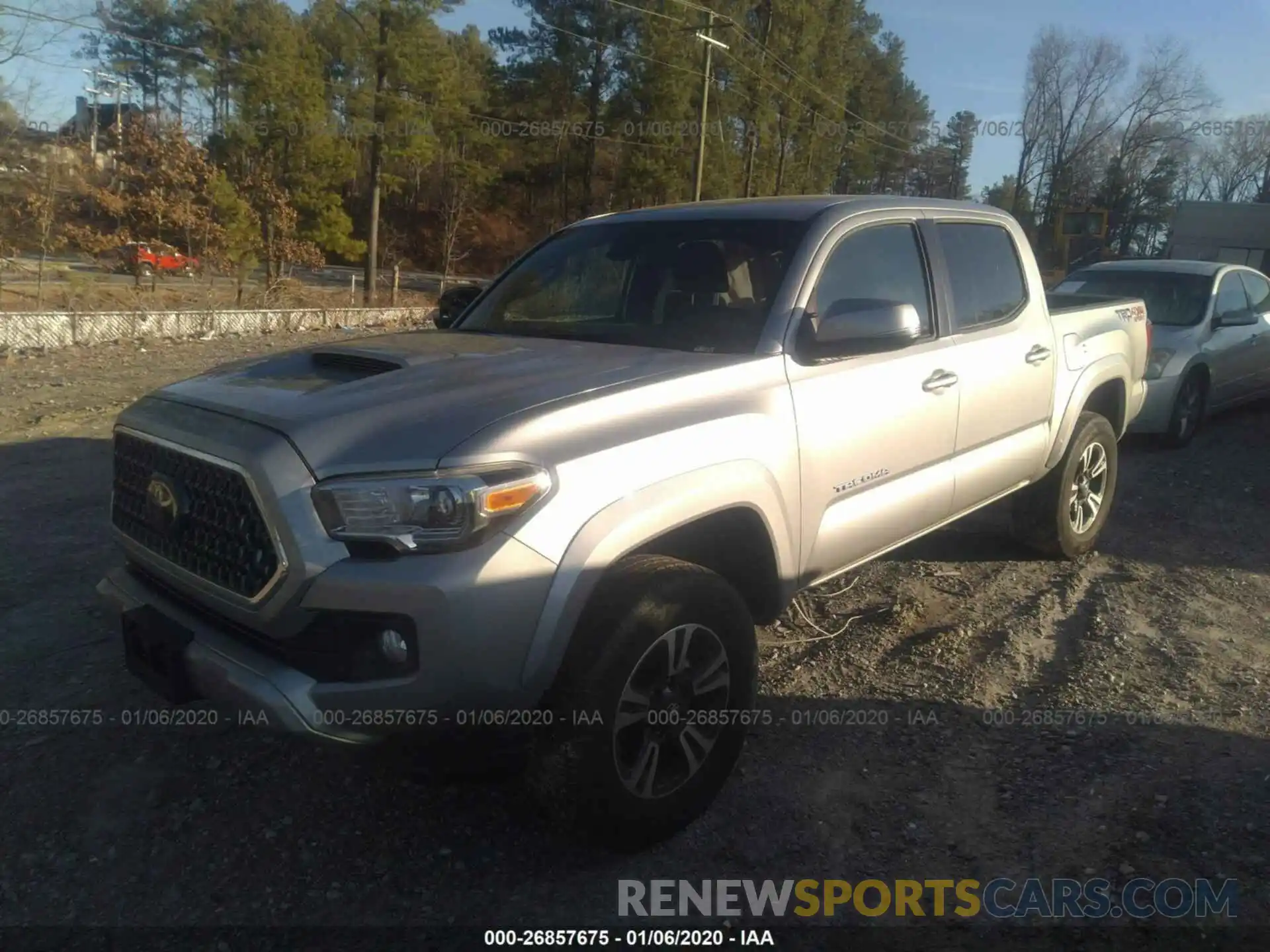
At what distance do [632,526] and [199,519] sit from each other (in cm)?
121

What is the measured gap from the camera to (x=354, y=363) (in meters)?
3.19

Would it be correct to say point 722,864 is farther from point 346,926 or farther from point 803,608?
point 803,608

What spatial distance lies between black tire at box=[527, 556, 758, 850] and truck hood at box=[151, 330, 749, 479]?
587mm

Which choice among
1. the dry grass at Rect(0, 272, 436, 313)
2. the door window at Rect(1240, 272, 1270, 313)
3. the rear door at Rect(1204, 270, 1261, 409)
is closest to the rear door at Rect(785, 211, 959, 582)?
the rear door at Rect(1204, 270, 1261, 409)

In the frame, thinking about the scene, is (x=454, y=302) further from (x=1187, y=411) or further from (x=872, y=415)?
(x=1187, y=411)

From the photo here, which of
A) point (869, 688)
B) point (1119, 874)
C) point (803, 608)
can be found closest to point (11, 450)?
point (803, 608)

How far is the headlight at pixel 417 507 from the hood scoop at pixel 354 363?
0.69m

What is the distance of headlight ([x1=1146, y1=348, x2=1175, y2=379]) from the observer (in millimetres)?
8102

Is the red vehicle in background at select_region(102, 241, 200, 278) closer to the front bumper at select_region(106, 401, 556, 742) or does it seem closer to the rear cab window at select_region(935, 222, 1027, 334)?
the rear cab window at select_region(935, 222, 1027, 334)

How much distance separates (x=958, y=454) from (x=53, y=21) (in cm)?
1714

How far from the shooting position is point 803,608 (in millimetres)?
4820

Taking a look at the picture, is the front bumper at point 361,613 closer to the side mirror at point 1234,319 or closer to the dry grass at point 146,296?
the side mirror at point 1234,319

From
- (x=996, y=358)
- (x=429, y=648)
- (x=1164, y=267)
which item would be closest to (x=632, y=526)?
(x=429, y=648)

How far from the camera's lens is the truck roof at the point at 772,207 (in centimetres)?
381
